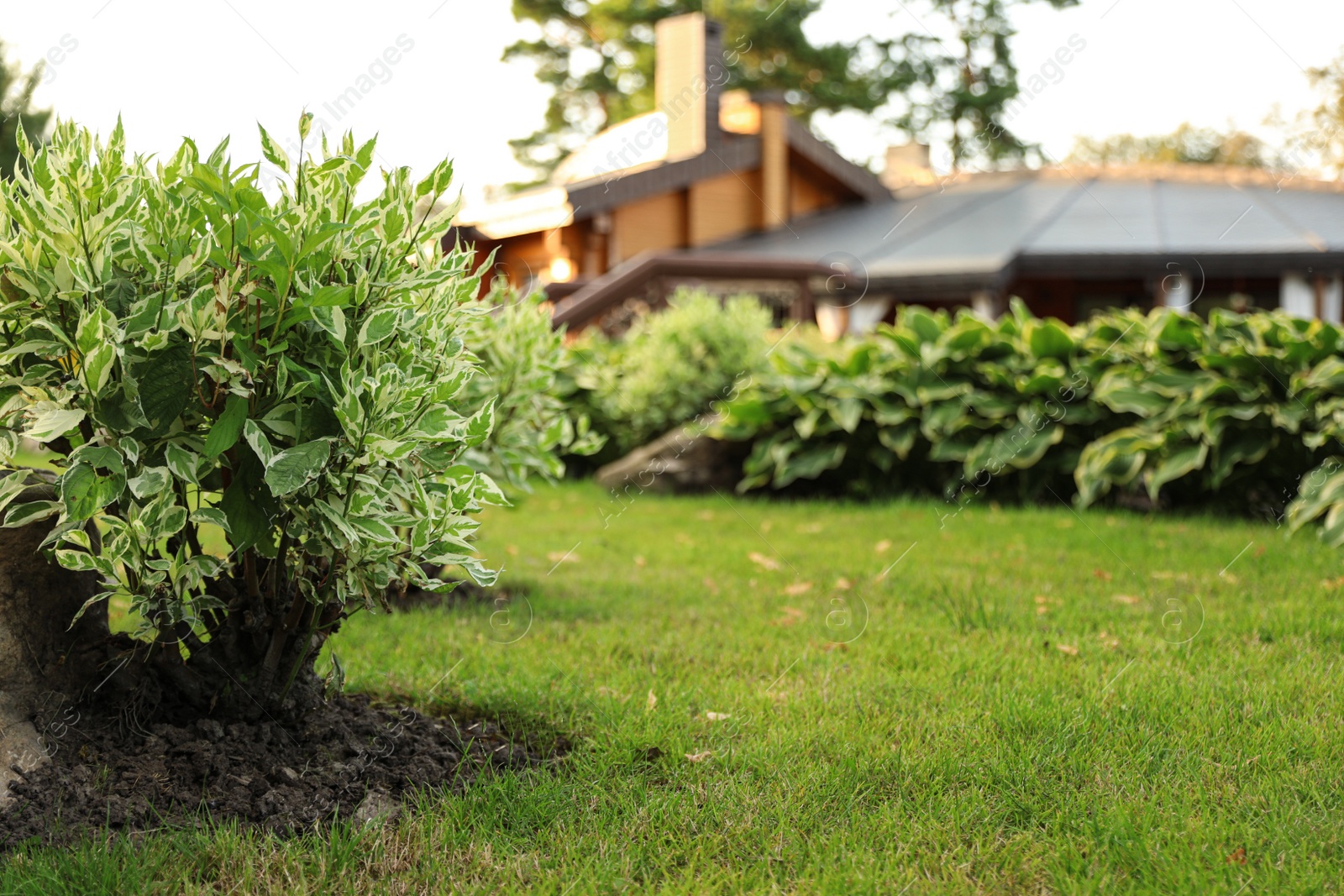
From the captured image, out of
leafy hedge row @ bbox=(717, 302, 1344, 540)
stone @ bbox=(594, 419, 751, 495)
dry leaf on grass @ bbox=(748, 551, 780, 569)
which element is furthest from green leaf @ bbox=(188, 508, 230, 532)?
stone @ bbox=(594, 419, 751, 495)

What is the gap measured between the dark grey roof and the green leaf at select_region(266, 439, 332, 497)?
39.2 ft

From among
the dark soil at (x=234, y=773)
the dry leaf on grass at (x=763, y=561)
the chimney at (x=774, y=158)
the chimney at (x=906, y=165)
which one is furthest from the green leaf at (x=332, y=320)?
the chimney at (x=906, y=165)

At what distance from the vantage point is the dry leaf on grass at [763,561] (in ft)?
16.6

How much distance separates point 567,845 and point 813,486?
557 cm

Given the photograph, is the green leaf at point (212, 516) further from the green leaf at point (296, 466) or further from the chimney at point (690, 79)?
the chimney at point (690, 79)

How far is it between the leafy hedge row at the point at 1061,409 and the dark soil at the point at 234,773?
4340 mm

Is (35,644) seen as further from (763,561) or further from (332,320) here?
(763,561)

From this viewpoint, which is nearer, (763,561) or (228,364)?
(228,364)

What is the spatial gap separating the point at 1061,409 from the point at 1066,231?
36.4ft

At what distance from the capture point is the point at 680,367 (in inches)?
328

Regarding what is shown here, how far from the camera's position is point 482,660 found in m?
3.41

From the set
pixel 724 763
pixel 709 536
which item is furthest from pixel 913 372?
pixel 724 763

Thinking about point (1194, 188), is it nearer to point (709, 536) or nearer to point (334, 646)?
point (709, 536)

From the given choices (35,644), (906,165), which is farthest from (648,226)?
(35,644)
